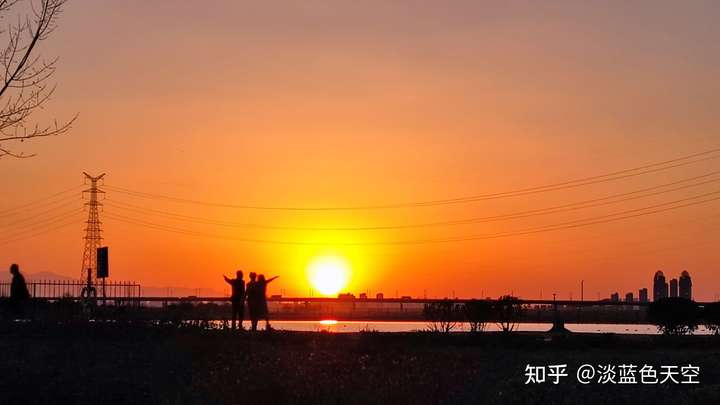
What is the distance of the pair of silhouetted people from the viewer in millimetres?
32562

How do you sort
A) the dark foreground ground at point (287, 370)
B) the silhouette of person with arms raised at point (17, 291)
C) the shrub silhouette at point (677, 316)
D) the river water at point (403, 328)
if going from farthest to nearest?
the river water at point (403, 328), the shrub silhouette at point (677, 316), the silhouette of person with arms raised at point (17, 291), the dark foreground ground at point (287, 370)

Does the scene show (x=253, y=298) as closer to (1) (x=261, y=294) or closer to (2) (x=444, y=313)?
(1) (x=261, y=294)

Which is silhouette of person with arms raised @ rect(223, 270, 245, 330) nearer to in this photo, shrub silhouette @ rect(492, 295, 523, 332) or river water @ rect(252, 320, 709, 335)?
river water @ rect(252, 320, 709, 335)

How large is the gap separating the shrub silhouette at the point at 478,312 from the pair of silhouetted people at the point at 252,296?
922cm

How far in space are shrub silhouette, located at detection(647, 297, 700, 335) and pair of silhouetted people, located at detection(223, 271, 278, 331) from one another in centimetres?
1671

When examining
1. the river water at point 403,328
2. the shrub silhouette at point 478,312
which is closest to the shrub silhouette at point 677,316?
the river water at point 403,328

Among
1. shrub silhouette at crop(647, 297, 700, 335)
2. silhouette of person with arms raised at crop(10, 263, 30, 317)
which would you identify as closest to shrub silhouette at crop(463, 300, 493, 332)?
shrub silhouette at crop(647, 297, 700, 335)

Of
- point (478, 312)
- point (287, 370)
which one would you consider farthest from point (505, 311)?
point (287, 370)

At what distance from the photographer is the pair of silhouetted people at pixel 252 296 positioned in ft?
107

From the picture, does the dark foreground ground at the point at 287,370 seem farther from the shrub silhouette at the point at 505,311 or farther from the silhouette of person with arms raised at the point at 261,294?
the shrub silhouette at the point at 505,311

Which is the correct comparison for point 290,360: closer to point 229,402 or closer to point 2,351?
point 229,402

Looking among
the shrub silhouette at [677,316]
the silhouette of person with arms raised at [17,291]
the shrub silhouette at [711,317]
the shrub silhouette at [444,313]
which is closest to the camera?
the silhouette of person with arms raised at [17,291]

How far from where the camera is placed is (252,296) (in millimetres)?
32594

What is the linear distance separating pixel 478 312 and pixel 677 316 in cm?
804
